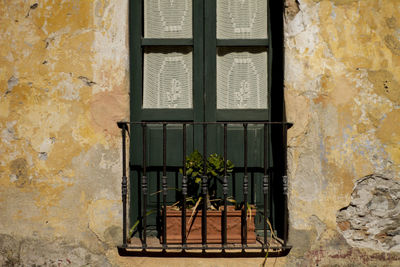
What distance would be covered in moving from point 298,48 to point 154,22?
1140mm

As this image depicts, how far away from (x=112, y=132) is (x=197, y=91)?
736mm

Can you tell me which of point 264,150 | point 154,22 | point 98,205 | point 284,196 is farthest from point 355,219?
point 154,22

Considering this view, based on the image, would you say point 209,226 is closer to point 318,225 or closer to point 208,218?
point 208,218

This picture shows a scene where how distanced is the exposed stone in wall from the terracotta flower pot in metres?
0.71

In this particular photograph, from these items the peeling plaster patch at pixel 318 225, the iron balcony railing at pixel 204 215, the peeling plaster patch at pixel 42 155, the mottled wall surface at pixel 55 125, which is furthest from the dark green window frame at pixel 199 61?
the peeling plaster patch at pixel 318 225

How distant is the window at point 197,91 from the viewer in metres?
3.69

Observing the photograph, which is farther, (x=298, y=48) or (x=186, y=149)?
(x=186, y=149)

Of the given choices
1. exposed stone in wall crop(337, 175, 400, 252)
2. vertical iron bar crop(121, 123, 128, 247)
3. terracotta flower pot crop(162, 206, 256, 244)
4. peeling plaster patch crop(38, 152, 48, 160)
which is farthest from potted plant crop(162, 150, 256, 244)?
peeling plaster patch crop(38, 152, 48, 160)

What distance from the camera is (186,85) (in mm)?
3729

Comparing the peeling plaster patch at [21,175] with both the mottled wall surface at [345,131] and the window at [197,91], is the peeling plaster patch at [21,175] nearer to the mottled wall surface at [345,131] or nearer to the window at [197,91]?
the window at [197,91]

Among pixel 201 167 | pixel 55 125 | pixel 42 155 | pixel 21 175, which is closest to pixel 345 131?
pixel 201 167

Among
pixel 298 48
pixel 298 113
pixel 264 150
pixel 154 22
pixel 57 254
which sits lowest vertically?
pixel 57 254

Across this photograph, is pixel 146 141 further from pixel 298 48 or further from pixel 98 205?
pixel 298 48

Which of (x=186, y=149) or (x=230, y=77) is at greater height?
(x=230, y=77)
